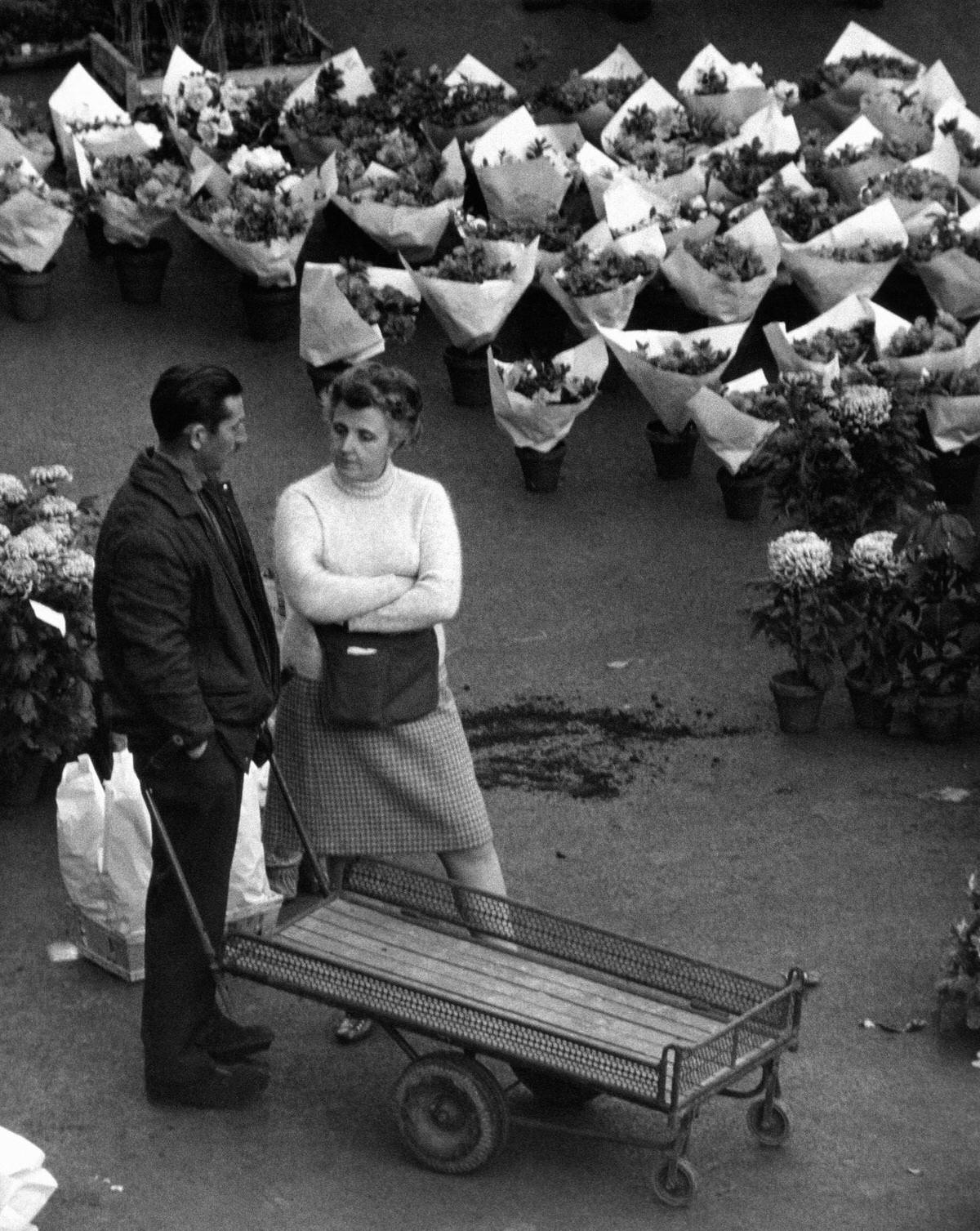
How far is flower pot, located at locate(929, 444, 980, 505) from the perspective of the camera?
9297 millimetres

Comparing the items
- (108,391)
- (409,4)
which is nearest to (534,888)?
(108,391)

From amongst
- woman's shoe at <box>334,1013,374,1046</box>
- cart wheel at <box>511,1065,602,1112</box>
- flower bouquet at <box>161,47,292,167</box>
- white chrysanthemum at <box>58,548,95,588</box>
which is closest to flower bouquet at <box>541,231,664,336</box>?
flower bouquet at <box>161,47,292,167</box>

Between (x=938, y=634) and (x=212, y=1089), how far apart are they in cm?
323

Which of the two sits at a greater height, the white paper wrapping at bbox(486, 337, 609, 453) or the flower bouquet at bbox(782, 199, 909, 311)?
the flower bouquet at bbox(782, 199, 909, 311)

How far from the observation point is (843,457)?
7820 mm

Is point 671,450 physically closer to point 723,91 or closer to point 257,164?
point 257,164

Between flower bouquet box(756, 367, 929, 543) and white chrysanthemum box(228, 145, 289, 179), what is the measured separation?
3.50m

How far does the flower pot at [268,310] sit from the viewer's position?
407 inches

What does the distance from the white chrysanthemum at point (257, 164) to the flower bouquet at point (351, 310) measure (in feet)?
3.43

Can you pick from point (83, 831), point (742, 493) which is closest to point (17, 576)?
point (83, 831)

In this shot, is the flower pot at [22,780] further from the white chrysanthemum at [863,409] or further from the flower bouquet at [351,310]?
the flower bouquet at [351,310]

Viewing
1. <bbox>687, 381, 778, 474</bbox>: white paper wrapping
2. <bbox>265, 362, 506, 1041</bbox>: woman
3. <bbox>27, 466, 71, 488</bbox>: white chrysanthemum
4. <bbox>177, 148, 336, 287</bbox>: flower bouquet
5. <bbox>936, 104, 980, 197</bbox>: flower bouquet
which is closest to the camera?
<bbox>265, 362, 506, 1041</bbox>: woman

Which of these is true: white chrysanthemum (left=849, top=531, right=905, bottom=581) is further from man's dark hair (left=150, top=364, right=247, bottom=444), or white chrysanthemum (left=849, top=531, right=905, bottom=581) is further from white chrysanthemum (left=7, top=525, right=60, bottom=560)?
man's dark hair (left=150, top=364, right=247, bottom=444)

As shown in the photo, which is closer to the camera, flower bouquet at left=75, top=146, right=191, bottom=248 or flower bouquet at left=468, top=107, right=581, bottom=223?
flower bouquet at left=75, top=146, right=191, bottom=248
